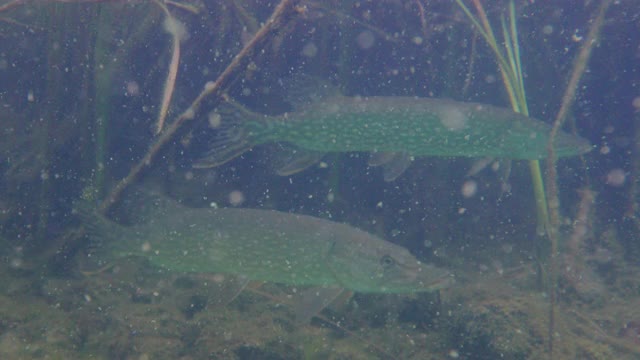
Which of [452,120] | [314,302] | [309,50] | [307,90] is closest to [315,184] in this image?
[307,90]

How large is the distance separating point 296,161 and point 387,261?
6.66 feet

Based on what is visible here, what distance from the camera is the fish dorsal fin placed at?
19.2 ft

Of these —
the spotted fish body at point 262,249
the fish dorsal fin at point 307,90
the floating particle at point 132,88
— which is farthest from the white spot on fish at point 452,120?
the floating particle at point 132,88

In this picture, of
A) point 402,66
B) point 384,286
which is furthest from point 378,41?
point 384,286

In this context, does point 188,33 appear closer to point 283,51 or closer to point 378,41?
point 283,51

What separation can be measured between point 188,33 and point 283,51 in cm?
175

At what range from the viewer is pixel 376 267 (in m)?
4.21

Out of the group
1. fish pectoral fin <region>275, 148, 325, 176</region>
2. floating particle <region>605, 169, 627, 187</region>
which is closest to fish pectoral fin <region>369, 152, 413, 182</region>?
fish pectoral fin <region>275, 148, 325, 176</region>

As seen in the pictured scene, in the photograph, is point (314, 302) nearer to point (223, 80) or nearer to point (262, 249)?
point (262, 249)

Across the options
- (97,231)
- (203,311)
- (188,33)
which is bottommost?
(203,311)

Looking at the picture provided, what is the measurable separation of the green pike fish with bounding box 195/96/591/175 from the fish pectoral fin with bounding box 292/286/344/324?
1.80 metres

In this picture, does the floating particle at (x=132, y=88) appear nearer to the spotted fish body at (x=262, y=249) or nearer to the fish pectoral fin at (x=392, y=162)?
the spotted fish body at (x=262, y=249)

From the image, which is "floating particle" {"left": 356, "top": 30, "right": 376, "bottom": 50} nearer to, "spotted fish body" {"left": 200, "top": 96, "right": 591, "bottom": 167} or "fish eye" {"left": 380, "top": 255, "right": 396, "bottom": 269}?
"spotted fish body" {"left": 200, "top": 96, "right": 591, "bottom": 167}

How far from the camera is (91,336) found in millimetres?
4305
